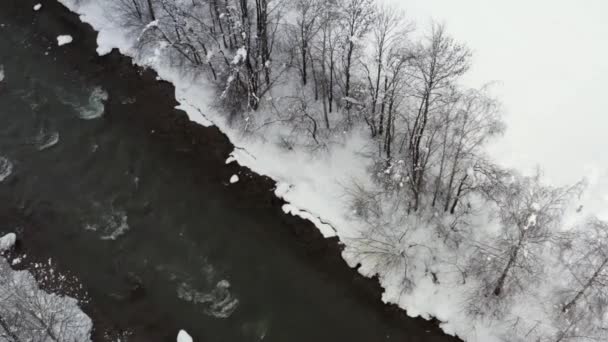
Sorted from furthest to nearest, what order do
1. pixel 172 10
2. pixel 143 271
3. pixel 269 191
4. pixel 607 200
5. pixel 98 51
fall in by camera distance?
pixel 98 51
pixel 172 10
pixel 269 191
pixel 143 271
pixel 607 200

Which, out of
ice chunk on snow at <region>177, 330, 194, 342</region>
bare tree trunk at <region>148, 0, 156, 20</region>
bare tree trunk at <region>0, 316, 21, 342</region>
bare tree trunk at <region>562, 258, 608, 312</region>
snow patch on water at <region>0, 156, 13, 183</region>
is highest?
bare tree trunk at <region>148, 0, 156, 20</region>

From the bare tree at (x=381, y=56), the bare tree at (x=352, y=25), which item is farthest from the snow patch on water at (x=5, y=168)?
the bare tree at (x=381, y=56)

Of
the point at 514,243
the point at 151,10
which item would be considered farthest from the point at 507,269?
the point at 151,10

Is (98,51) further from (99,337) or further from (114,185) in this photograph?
(99,337)

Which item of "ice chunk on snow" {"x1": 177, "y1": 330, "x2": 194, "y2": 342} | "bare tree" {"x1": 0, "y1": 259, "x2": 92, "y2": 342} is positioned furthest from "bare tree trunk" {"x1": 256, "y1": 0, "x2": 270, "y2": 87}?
"bare tree" {"x1": 0, "y1": 259, "x2": 92, "y2": 342}

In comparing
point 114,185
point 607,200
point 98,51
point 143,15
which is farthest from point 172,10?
point 607,200

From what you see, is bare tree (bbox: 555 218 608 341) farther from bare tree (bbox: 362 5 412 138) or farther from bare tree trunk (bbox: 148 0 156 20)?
bare tree trunk (bbox: 148 0 156 20)

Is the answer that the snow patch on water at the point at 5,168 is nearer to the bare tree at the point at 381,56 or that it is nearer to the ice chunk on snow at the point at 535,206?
the bare tree at the point at 381,56
